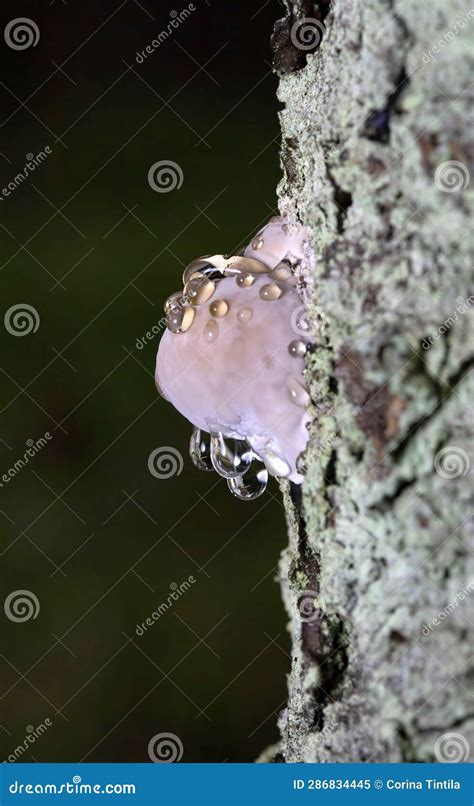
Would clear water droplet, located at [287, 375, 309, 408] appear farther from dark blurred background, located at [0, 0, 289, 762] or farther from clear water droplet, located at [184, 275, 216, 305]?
dark blurred background, located at [0, 0, 289, 762]

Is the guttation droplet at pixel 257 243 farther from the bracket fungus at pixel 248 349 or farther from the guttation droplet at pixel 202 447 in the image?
the guttation droplet at pixel 202 447

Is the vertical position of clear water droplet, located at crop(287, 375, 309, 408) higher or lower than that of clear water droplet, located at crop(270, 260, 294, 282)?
lower

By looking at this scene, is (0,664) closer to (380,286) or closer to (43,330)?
(43,330)

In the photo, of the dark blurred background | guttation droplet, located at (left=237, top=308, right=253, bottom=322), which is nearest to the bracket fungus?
guttation droplet, located at (left=237, top=308, right=253, bottom=322)

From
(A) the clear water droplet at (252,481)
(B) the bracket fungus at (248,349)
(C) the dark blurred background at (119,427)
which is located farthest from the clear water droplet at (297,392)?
(C) the dark blurred background at (119,427)

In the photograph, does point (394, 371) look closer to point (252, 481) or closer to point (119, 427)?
point (252, 481)

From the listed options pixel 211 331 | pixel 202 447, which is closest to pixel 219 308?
pixel 211 331
